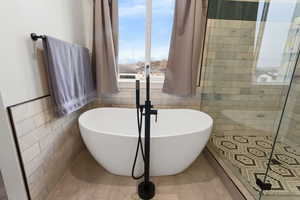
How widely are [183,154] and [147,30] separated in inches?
59.9

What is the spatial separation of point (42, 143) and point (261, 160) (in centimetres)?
Answer: 209

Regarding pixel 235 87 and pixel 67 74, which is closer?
pixel 67 74

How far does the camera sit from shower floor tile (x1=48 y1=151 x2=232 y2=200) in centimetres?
→ 131

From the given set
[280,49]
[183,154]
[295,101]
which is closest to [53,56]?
[183,154]

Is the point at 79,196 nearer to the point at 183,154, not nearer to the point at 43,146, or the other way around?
the point at 43,146

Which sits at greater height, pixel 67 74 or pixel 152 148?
pixel 67 74

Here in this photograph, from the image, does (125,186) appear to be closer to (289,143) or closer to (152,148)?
(152,148)

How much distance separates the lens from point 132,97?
6.73 ft

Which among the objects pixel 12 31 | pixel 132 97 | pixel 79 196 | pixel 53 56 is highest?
pixel 12 31

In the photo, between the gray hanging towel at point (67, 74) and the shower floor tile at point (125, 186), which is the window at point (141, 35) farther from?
the shower floor tile at point (125, 186)

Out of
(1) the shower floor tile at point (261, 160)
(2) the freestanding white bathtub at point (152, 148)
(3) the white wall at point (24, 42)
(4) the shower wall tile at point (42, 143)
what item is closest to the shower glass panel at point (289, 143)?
(1) the shower floor tile at point (261, 160)

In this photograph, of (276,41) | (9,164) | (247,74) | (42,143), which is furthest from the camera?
(247,74)

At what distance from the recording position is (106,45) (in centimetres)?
181

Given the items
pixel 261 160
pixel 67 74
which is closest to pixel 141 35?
pixel 67 74
